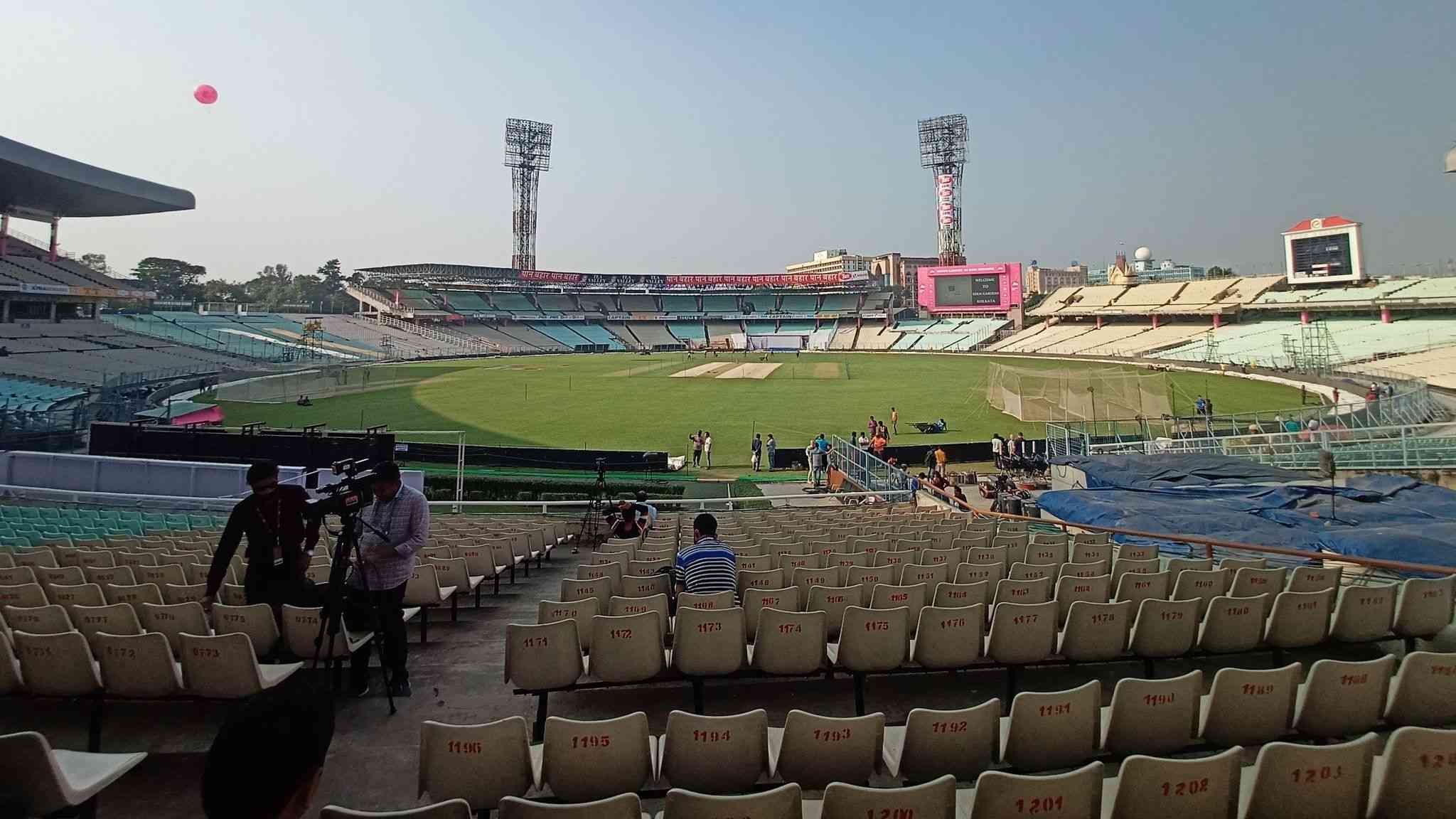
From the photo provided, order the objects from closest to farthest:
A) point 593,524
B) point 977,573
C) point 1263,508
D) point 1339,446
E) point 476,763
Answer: point 476,763 < point 977,573 < point 1263,508 < point 593,524 < point 1339,446

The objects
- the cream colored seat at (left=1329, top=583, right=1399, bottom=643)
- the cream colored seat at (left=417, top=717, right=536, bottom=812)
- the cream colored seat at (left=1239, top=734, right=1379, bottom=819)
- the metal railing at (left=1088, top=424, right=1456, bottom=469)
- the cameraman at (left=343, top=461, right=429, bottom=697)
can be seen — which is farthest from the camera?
the metal railing at (left=1088, top=424, right=1456, bottom=469)

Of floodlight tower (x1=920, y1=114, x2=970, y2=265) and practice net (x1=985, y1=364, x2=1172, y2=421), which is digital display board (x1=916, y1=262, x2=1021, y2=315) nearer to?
floodlight tower (x1=920, y1=114, x2=970, y2=265)

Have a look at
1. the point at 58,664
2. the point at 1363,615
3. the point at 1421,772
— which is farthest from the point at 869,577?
the point at 58,664

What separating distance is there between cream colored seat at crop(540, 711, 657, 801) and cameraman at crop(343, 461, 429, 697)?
7.39ft

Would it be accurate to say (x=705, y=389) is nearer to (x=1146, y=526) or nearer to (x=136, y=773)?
(x=1146, y=526)

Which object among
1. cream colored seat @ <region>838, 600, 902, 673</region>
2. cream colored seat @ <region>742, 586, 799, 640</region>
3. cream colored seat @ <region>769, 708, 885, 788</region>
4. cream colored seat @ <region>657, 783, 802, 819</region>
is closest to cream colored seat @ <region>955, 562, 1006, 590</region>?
cream colored seat @ <region>742, 586, 799, 640</region>

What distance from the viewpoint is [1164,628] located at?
16.1 ft

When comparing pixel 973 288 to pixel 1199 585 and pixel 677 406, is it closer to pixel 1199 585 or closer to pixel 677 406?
pixel 677 406

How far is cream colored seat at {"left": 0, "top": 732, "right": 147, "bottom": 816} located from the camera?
2619 mm

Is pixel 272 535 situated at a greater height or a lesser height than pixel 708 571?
greater

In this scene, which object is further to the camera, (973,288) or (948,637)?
(973,288)

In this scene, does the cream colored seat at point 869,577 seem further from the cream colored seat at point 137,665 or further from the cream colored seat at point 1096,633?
the cream colored seat at point 137,665

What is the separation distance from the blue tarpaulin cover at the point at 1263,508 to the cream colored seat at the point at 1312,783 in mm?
6983

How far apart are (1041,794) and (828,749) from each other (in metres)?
0.99
